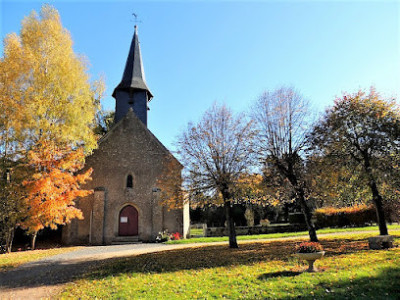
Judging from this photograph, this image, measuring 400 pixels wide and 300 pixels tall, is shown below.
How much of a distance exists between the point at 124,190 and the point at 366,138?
675 inches

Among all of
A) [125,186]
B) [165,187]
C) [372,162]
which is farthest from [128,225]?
[372,162]

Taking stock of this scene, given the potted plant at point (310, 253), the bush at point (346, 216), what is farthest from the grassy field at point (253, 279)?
the bush at point (346, 216)

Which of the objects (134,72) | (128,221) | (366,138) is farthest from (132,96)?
(366,138)

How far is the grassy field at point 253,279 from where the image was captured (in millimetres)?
6156

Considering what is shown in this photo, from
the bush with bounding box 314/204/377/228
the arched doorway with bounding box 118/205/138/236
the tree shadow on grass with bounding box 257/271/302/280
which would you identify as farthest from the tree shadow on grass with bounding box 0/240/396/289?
the bush with bounding box 314/204/377/228

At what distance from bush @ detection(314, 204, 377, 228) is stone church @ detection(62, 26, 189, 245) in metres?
13.3

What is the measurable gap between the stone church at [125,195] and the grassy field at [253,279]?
10.5 metres

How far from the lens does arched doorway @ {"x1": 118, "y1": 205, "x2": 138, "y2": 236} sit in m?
21.0

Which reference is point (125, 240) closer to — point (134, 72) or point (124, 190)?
point (124, 190)

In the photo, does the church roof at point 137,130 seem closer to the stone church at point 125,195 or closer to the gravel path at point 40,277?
the stone church at point 125,195

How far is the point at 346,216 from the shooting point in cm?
2450

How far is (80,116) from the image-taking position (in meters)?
16.6

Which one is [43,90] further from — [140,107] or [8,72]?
[140,107]

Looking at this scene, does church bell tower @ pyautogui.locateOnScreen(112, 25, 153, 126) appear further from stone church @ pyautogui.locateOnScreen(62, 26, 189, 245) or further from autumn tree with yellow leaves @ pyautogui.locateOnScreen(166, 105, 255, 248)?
autumn tree with yellow leaves @ pyautogui.locateOnScreen(166, 105, 255, 248)
